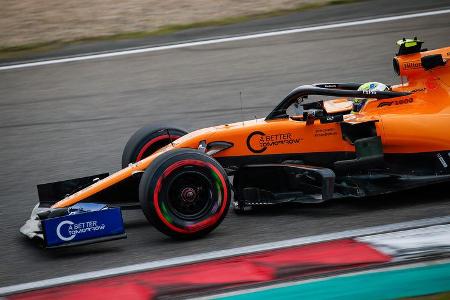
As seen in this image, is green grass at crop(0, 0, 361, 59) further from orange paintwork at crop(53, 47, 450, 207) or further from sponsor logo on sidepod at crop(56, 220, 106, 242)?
sponsor logo on sidepod at crop(56, 220, 106, 242)

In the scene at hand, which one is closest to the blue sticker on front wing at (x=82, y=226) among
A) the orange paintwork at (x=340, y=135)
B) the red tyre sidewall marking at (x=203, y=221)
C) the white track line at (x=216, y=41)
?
the red tyre sidewall marking at (x=203, y=221)

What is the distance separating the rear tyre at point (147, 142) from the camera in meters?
7.70

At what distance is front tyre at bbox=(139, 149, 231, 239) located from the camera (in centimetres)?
641

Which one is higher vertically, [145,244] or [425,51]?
[425,51]

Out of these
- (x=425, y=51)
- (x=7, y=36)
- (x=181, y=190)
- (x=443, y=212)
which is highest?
(x=7, y=36)

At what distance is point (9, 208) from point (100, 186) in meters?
1.43

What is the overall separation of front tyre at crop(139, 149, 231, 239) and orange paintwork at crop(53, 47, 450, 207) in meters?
0.56

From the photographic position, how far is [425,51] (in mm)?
7566

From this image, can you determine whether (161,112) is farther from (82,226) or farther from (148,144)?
(82,226)

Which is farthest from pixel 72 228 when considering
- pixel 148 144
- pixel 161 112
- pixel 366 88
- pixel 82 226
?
pixel 161 112

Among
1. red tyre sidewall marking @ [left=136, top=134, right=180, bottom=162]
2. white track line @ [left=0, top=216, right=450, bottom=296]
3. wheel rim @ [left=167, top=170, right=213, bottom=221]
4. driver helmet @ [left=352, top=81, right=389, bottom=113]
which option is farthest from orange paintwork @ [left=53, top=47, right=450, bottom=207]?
white track line @ [left=0, top=216, right=450, bottom=296]

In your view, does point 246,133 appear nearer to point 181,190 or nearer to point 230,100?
point 181,190

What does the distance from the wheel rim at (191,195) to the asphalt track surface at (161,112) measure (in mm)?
236

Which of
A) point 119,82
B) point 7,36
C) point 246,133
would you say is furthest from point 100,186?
point 7,36
